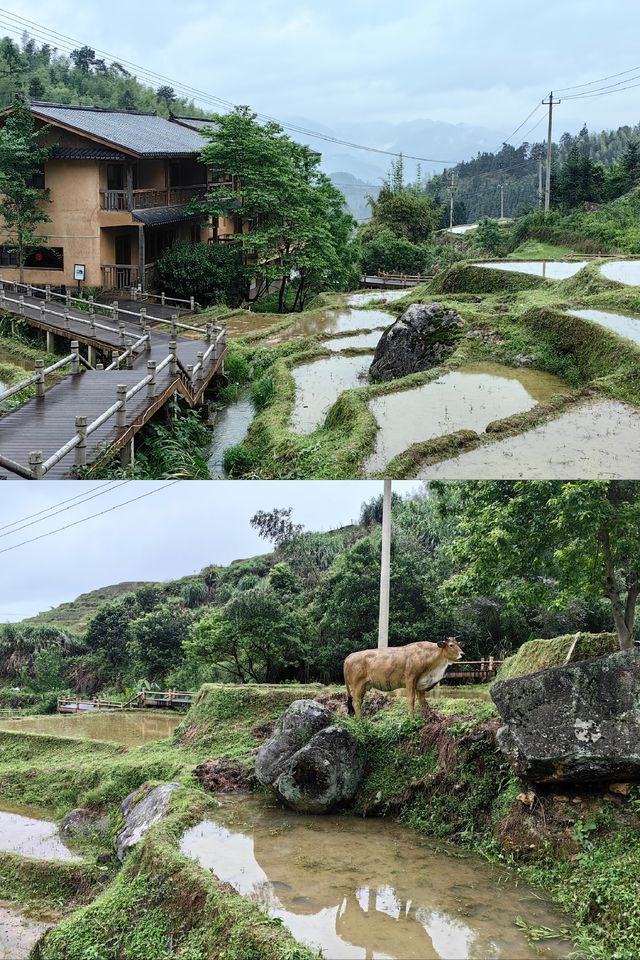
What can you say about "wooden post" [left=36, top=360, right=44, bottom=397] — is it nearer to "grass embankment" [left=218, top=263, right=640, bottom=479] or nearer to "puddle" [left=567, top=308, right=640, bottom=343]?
"grass embankment" [left=218, top=263, right=640, bottom=479]

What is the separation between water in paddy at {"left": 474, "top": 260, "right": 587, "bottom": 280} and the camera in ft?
82.9

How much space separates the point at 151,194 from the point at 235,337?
28.5ft

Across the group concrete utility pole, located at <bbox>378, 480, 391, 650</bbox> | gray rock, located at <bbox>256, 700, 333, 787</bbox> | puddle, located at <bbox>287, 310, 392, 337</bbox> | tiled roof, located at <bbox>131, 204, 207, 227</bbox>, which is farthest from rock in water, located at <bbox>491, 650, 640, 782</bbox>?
tiled roof, located at <bbox>131, 204, 207, 227</bbox>

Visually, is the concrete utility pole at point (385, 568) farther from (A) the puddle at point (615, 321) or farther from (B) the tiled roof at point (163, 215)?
(B) the tiled roof at point (163, 215)

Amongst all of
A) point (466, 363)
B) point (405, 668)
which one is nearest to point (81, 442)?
point (405, 668)

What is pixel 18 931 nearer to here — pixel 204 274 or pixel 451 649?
pixel 451 649

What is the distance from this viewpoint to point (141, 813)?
1086 centimetres

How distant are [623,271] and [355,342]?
9.35 m

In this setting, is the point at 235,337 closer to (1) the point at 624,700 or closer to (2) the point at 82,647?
(2) the point at 82,647

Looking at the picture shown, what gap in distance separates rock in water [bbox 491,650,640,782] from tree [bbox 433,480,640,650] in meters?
1.55

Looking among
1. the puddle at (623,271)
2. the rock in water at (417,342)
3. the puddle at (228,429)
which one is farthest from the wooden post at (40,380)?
the puddle at (623,271)

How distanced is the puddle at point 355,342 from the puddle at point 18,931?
1234cm

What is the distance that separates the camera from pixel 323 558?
80.0 ft

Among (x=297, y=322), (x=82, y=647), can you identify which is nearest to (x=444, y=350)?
(x=297, y=322)
